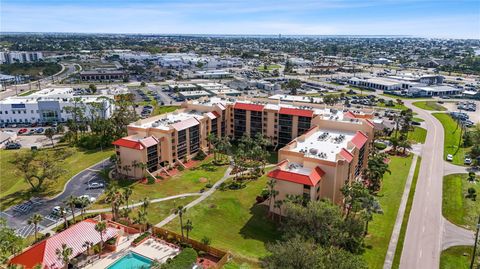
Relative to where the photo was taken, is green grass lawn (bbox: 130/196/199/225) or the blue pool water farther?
green grass lawn (bbox: 130/196/199/225)

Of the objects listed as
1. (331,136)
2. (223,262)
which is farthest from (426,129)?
(223,262)

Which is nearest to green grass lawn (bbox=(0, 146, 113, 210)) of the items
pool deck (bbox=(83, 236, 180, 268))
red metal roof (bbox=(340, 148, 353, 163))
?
pool deck (bbox=(83, 236, 180, 268))

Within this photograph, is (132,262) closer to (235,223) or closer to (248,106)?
(235,223)

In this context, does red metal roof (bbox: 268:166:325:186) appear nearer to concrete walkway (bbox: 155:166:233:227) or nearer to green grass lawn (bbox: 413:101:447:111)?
concrete walkway (bbox: 155:166:233:227)

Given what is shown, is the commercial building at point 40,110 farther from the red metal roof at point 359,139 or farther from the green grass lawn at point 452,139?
the green grass lawn at point 452,139

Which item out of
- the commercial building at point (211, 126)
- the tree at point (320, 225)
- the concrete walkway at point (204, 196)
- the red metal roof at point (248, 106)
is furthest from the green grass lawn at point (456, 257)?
the red metal roof at point (248, 106)

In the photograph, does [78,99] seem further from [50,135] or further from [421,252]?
[421,252]
